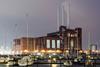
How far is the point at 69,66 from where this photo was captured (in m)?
55.0

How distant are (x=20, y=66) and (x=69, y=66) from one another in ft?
26.4

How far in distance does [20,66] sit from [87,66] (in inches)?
509

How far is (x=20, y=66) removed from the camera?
54.6 m

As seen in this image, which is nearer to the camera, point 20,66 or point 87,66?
point 87,66

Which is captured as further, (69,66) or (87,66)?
(69,66)

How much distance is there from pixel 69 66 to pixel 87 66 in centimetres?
878

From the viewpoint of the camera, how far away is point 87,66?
4647 centimetres

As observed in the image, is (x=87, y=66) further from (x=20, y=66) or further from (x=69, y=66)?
(x=20, y=66)

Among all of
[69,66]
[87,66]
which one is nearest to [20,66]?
[69,66]
